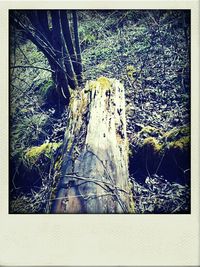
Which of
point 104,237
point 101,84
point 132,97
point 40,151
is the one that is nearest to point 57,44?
point 101,84

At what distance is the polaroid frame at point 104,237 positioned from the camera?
2.88 metres

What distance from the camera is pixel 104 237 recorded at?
2.88 meters

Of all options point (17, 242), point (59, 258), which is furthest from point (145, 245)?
point (17, 242)

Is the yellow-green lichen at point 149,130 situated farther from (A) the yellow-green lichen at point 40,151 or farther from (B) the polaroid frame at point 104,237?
(A) the yellow-green lichen at point 40,151

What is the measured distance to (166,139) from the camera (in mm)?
2955

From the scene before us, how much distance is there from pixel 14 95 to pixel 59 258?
1143mm

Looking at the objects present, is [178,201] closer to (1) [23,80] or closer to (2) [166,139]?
(2) [166,139]

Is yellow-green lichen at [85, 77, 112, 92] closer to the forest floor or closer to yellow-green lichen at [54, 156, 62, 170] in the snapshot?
the forest floor

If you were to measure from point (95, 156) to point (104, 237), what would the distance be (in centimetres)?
54

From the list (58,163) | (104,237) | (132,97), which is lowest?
(104,237)

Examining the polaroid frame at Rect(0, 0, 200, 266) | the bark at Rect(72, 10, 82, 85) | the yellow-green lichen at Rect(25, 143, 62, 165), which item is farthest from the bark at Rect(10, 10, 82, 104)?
the polaroid frame at Rect(0, 0, 200, 266)

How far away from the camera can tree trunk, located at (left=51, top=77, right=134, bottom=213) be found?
2.92 meters

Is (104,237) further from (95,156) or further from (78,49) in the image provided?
(78,49)
